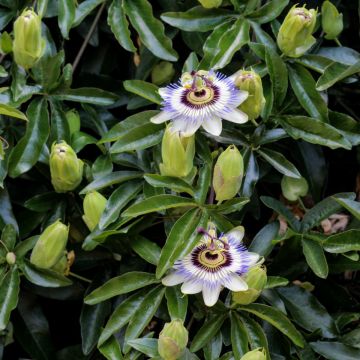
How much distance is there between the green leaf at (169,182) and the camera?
4.56 feet

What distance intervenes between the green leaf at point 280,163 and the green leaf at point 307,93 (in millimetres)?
107

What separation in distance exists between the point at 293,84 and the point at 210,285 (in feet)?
1.50

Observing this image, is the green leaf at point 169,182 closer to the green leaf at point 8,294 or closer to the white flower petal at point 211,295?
the white flower petal at point 211,295

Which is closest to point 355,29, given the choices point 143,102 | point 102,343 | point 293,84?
point 293,84

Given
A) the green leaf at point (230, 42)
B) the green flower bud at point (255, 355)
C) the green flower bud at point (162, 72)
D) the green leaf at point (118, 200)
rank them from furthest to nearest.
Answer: the green flower bud at point (162, 72)
the green leaf at point (230, 42)
the green leaf at point (118, 200)
the green flower bud at point (255, 355)

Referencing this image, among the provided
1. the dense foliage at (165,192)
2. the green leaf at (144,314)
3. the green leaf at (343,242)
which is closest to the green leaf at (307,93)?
the dense foliage at (165,192)

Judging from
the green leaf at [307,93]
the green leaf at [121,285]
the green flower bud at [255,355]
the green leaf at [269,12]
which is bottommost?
the green leaf at [121,285]

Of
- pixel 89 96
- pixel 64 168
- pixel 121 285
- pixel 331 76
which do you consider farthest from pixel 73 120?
pixel 331 76

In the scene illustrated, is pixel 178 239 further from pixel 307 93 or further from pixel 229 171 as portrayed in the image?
pixel 307 93

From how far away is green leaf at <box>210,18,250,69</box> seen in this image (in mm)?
1557

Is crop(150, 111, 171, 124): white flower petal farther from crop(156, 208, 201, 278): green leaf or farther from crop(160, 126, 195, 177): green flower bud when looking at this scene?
crop(156, 208, 201, 278): green leaf

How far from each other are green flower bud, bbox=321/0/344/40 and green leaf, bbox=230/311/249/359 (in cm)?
62

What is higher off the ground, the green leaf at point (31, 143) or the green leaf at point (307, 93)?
the green leaf at point (307, 93)

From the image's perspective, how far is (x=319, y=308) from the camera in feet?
4.98
